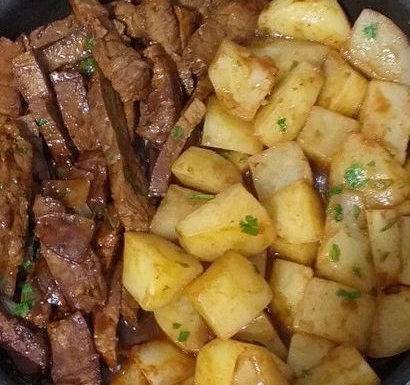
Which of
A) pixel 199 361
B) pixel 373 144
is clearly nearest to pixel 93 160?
pixel 199 361

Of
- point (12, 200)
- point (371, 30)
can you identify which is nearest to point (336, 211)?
point (371, 30)

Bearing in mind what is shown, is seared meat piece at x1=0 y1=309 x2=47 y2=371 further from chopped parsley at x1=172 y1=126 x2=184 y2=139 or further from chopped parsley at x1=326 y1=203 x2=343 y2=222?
chopped parsley at x1=326 y1=203 x2=343 y2=222

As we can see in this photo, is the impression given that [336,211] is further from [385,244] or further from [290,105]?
[290,105]

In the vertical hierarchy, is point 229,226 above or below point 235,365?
above

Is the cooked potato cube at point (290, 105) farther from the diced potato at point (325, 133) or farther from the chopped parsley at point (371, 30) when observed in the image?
the chopped parsley at point (371, 30)

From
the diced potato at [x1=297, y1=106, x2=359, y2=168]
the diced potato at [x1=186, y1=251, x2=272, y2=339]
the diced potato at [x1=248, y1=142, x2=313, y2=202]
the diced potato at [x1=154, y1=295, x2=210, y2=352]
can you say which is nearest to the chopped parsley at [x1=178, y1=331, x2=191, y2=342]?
the diced potato at [x1=154, y1=295, x2=210, y2=352]

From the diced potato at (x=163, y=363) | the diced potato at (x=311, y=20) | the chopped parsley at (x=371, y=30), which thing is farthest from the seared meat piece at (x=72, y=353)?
the chopped parsley at (x=371, y=30)
